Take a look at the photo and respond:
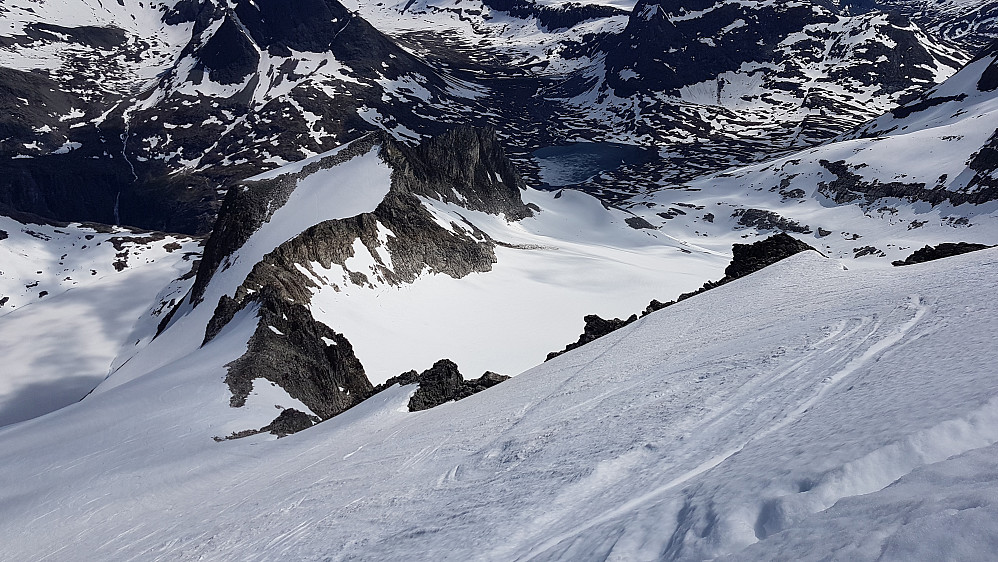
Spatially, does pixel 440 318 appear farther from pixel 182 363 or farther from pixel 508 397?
pixel 508 397

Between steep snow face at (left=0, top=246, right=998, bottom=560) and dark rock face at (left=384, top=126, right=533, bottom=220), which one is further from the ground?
dark rock face at (left=384, top=126, right=533, bottom=220)

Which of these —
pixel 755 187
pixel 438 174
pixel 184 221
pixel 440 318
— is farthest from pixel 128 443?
pixel 184 221

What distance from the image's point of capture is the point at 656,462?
289 inches

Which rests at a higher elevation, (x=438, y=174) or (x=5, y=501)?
(x=438, y=174)

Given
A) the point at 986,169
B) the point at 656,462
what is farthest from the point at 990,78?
the point at 656,462

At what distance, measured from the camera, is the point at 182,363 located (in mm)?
26391

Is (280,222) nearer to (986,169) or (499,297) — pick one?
(499,297)

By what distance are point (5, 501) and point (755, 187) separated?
4765 inches

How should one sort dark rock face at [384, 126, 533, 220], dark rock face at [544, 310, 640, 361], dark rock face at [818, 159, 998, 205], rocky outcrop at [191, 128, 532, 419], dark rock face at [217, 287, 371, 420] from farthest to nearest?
dark rock face at [818, 159, 998, 205]
dark rock face at [384, 126, 533, 220]
rocky outcrop at [191, 128, 532, 419]
dark rock face at [217, 287, 371, 420]
dark rock face at [544, 310, 640, 361]

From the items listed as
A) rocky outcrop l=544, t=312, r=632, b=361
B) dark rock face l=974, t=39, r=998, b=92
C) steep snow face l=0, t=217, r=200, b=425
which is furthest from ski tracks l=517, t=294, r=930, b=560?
dark rock face l=974, t=39, r=998, b=92

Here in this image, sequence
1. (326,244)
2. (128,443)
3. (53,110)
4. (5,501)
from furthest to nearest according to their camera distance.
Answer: (53,110)
(326,244)
(128,443)
(5,501)

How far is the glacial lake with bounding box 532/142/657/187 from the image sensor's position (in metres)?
172

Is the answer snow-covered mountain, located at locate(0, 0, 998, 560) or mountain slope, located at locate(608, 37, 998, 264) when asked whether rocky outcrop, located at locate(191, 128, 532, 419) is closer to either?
snow-covered mountain, located at locate(0, 0, 998, 560)

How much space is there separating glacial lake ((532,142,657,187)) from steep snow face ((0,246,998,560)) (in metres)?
151
